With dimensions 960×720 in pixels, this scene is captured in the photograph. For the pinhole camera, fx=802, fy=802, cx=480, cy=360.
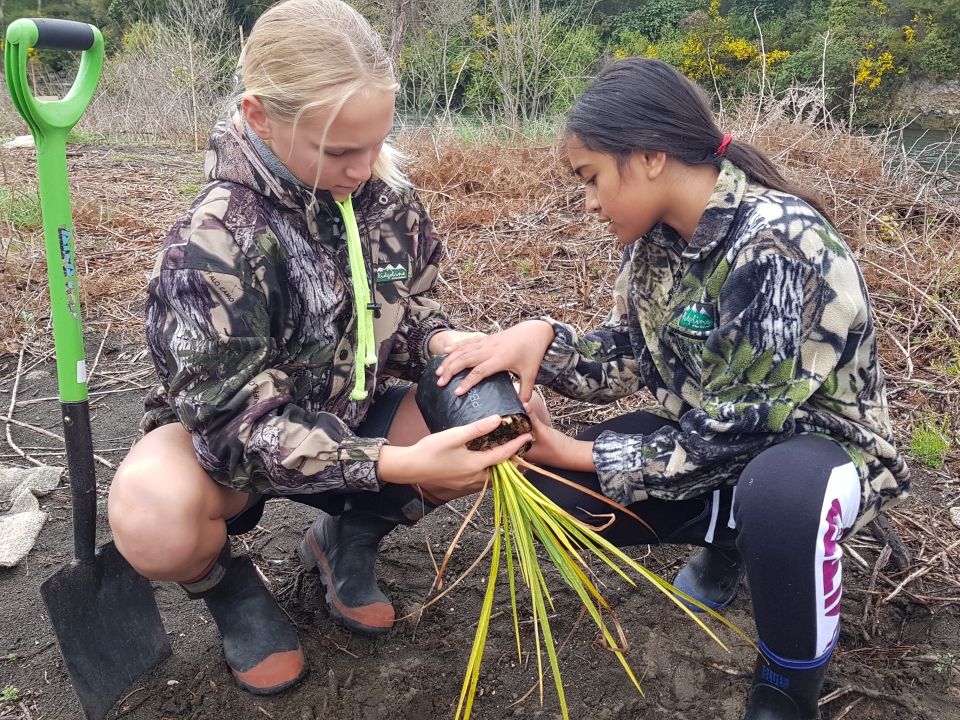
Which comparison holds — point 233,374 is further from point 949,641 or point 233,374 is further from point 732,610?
point 949,641

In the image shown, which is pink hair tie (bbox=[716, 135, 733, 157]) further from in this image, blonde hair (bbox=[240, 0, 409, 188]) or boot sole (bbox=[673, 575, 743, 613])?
boot sole (bbox=[673, 575, 743, 613])

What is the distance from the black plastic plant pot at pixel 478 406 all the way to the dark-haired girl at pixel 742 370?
0.09ft

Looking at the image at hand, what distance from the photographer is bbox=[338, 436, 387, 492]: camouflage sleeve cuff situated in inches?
59.4

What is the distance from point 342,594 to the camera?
1953 millimetres

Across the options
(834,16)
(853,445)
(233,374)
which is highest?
(233,374)

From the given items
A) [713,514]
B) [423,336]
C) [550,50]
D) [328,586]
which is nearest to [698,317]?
[713,514]

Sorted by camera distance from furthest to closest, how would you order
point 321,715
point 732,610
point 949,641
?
point 732,610 → point 949,641 → point 321,715

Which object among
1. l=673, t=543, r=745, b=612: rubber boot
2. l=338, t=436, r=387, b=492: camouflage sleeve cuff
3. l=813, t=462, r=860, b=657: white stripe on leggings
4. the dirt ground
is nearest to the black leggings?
l=813, t=462, r=860, b=657: white stripe on leggings

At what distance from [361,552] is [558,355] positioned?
691mm

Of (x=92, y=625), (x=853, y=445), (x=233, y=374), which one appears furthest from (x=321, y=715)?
(x=853, y=445)

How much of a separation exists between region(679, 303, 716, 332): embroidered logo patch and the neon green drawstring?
2.25 feet

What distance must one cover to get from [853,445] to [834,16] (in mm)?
18825

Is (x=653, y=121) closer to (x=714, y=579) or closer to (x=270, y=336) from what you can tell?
(x=270, y=336)

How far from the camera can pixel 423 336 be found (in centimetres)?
204
